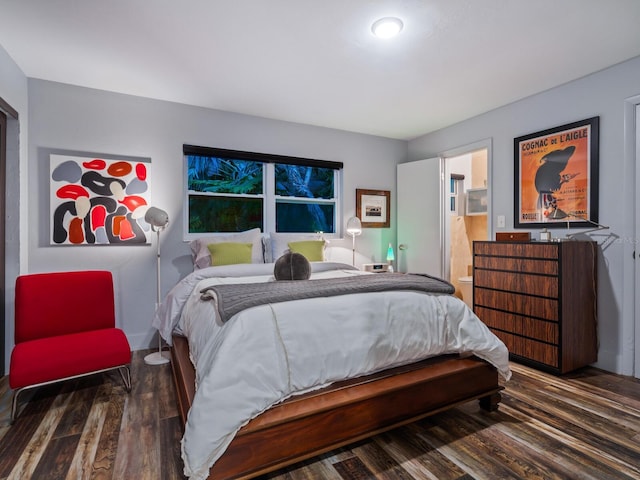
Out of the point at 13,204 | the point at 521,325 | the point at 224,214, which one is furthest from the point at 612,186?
the point at 13,204

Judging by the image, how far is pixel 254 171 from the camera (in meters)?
3.97

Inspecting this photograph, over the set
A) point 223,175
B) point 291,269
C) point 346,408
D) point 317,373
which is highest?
point 223,175

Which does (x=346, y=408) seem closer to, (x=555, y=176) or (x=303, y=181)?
(x=555, y=176)

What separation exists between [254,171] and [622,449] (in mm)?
3742

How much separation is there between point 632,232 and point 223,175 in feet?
12.5

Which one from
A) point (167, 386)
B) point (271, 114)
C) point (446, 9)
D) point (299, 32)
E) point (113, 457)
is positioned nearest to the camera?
point (113, 457)

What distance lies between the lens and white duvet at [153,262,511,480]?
1383 millimetres

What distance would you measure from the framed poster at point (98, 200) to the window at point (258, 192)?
489 mm

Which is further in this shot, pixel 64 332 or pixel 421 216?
pixel 421 216

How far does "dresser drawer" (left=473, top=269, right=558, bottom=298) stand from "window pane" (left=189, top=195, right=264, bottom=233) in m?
2.43

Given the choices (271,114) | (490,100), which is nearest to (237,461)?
(271,114)

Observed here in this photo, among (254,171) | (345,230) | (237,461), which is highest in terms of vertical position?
(254,171)

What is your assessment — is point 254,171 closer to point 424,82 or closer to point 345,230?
point 345,230

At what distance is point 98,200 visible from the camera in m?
3.15
